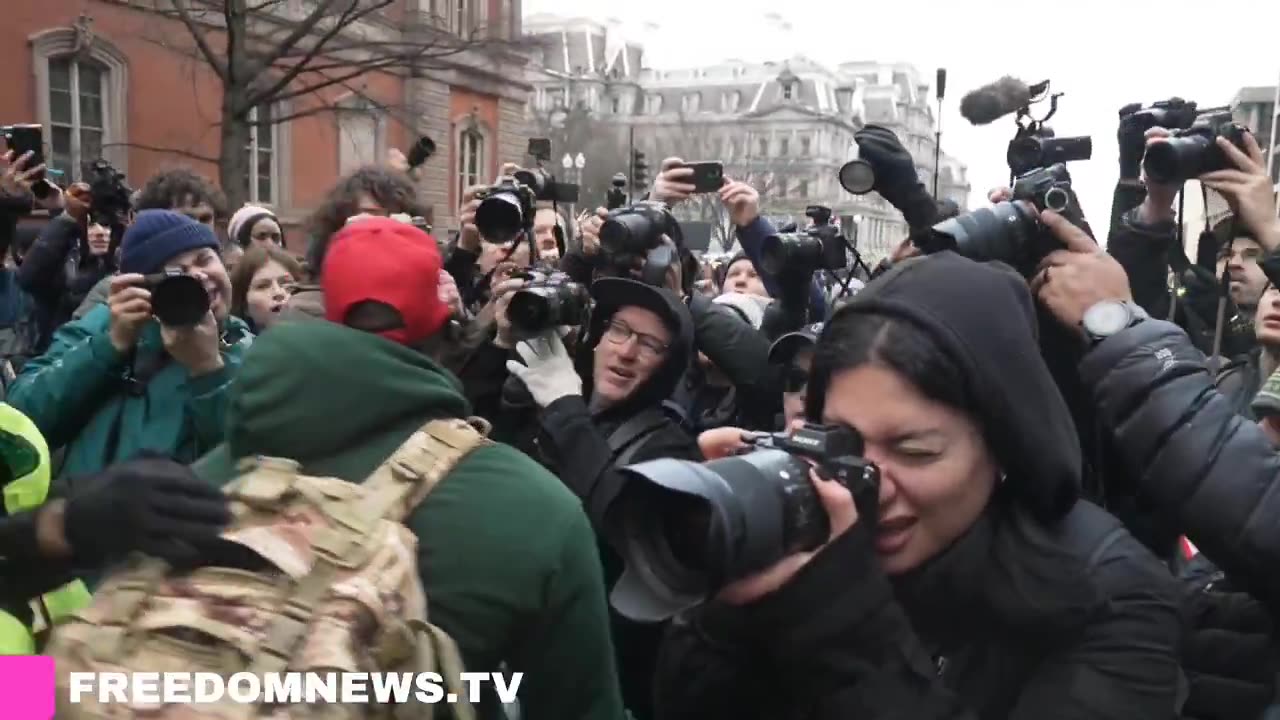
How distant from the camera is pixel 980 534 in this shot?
69.0 inches

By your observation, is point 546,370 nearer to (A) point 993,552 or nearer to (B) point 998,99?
(A) point 993,552

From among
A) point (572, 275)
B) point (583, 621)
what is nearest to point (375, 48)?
point (572, 275)

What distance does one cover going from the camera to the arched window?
1680 cm

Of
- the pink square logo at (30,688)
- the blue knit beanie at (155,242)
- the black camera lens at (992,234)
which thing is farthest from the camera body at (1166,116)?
the blue knit beanie at (155,242)

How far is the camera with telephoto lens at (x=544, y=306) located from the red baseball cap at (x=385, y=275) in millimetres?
1263

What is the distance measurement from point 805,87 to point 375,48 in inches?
3066

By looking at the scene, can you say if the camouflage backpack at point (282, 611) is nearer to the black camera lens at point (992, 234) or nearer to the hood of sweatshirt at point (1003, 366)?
the hood of sweatshirt at point (1003, 366)

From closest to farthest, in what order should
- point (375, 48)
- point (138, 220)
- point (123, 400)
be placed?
1. point (123, 400)
2. point (138, 220)
3. point (375, 48)

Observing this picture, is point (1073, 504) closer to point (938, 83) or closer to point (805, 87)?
point (938, 83)

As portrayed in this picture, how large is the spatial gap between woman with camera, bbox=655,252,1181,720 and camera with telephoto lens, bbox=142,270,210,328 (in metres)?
1.82

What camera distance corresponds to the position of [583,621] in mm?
1869

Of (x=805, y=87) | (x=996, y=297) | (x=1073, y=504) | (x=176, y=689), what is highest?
(x=805, y=87)

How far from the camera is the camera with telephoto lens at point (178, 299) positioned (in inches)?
112

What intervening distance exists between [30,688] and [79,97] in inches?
749
